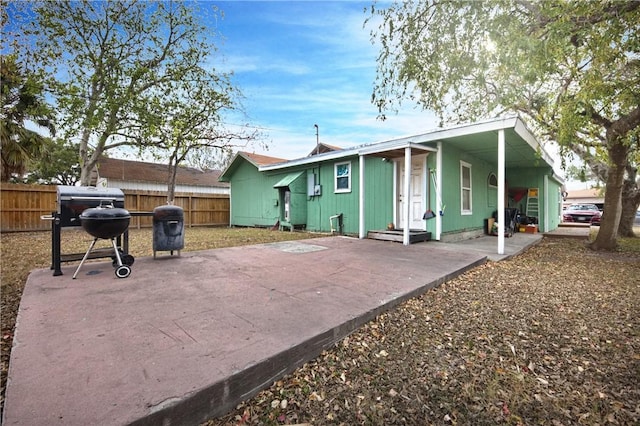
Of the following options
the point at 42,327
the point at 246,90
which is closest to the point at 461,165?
the point at 42,327

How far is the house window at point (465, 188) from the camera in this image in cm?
859

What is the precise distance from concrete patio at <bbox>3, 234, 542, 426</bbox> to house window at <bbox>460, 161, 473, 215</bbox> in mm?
4743

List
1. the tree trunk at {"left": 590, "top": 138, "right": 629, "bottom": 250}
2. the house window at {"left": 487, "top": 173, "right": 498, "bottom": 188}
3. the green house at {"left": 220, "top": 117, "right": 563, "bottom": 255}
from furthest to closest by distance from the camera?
the house window at {"left": 487, "top": 173, "right": 498, "bottom": 188} → the green house at {"left": 220, "top": 117, "right": 563, "bottom": 255} → the tree trunk at {"left": 590, "top": 138, "right": 629, "bottom": 250}

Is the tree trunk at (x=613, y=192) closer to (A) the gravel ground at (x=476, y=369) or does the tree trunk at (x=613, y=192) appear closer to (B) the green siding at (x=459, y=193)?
(B) the green siding at (x=459, y=193)

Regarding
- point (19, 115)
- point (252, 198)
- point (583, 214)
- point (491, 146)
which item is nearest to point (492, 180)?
point (491, 146)

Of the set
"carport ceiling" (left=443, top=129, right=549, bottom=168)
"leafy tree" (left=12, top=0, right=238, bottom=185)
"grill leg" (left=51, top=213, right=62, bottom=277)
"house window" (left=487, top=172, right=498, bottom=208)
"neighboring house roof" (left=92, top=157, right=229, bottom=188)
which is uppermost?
"leafy tree" (left=12, top=0, right=238, bottom=185)

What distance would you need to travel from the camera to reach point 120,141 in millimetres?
12484

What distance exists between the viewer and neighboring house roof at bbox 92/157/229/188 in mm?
22375

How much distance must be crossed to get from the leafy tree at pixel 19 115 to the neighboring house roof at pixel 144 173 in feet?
36.7

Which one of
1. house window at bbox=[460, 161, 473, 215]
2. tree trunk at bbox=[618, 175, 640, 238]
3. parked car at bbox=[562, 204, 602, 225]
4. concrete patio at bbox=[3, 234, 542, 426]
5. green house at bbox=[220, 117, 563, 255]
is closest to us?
concrete patio at bbox=[3, 234, 542, 426]

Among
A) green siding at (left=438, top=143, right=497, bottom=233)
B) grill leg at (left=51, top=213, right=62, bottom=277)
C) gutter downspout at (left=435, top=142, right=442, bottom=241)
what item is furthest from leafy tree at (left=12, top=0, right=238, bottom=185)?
green siding at (left=438, top=143, right=497, bottom=233)

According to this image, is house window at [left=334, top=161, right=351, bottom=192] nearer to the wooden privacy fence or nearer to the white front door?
the white front door

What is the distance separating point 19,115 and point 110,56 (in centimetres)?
361

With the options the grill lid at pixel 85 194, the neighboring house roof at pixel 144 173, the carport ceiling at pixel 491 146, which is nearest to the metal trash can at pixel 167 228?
the grill lid at pixel 85 194
